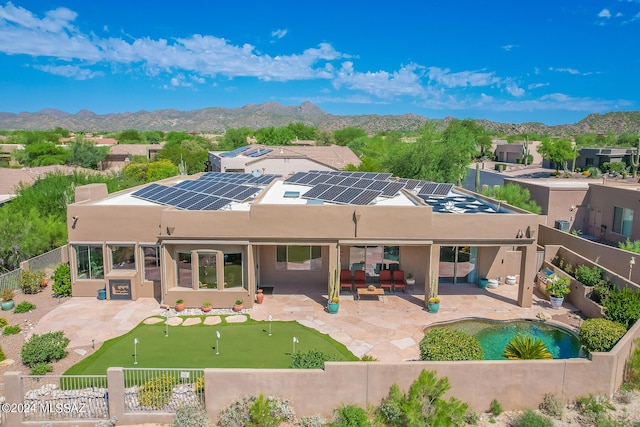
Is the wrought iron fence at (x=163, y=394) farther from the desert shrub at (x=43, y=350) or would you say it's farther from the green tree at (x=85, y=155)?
the green tree at (x=85, y=155)

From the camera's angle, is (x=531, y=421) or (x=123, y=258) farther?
(x=123, y=258)

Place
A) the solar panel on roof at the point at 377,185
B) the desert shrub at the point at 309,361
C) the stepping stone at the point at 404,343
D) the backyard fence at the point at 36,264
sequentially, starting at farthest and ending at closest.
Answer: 1. the solar panel on roof at the point at 377,185
2. the backyard fence at the point at 36,264
3. the stepping stone at the point at 404,343
4. the desert shrub at the point at 309,361

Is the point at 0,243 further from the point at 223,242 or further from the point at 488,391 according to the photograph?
the point at 488,391

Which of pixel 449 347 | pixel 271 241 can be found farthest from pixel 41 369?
pixel 449 347

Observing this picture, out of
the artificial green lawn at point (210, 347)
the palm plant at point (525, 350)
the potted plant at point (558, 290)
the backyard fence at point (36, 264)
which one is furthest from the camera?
the backyard fence at point (36, 264)

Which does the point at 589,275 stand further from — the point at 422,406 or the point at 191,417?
the point at 191,417

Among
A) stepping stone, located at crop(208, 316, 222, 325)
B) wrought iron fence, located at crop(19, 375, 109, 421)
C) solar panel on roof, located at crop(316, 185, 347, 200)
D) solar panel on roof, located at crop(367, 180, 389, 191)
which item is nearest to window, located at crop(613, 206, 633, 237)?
solar panel on roof, located at crop(367, 180, 389, 191)

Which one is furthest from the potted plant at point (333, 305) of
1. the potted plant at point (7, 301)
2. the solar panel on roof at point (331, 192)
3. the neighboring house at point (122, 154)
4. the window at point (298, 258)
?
the neighboring house at point (122, 154)
